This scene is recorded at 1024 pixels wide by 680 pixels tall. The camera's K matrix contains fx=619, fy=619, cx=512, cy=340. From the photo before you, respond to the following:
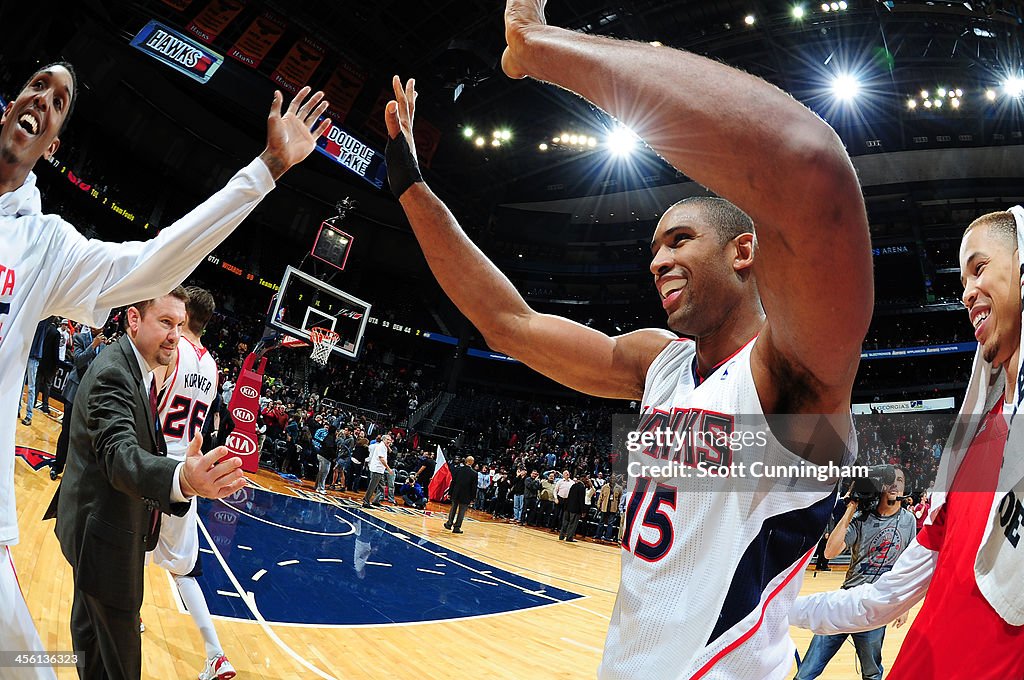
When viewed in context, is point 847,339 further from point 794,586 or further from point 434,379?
point 434,379

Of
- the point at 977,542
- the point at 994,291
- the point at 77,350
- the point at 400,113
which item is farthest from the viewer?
the point at 77,350

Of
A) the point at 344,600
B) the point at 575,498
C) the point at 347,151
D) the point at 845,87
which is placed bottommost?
the point at 344,600

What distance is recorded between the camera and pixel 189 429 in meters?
4.93

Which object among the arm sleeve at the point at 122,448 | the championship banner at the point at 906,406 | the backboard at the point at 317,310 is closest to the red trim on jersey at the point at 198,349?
the arm sleeve at the point at 122,448

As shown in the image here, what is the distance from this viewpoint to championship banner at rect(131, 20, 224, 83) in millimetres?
13586

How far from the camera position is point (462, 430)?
26438 mm

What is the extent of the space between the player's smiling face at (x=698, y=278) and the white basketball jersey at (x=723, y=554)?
0.15 m

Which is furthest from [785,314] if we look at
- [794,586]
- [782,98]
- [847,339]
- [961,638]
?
[961,638]

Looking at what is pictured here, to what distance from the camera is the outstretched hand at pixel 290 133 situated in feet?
7.83

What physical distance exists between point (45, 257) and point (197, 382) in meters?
2.97

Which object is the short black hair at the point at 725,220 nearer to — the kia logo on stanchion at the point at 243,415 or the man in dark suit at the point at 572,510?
the kia logo on stanchion at the point at 243,415

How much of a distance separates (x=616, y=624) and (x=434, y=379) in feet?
94.5

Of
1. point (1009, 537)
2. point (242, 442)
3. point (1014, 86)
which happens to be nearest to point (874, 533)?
point (1009, 537)

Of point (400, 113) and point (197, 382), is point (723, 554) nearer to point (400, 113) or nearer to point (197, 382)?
point (400, 113)
